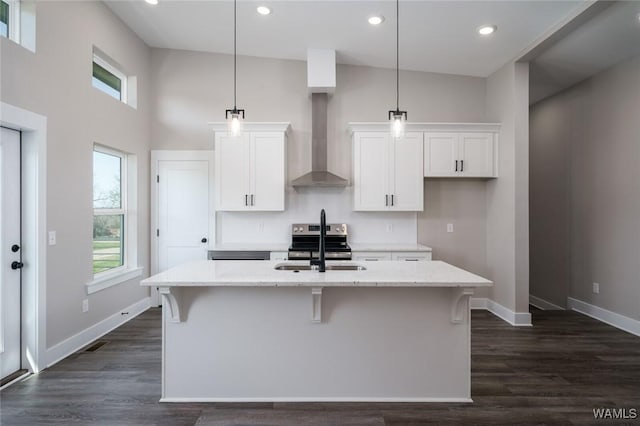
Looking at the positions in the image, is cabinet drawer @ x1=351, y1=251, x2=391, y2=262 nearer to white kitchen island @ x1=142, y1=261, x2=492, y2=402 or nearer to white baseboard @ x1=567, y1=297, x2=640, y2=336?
white kitchen island @ x1=142, y1=261, x2=492, y2=402

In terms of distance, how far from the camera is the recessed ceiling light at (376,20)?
3.37 metres

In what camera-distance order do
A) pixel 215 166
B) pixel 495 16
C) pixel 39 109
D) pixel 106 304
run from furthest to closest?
1. pixel 215 166
2. pixel 106 304
3. pixel 495 16
4. pixel 39 109

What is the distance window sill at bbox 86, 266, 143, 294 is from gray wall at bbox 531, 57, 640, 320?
18.6 ft

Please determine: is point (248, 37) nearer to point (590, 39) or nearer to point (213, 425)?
point (590, 39)

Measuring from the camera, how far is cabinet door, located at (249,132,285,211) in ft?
13.9

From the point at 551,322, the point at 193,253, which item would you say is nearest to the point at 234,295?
the point at 193,253

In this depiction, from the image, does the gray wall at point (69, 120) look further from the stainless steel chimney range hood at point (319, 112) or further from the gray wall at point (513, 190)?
the gray wall at point (513, 190)

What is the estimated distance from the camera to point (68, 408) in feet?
7.41

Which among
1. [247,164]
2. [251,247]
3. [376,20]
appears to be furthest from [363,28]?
[251,247]

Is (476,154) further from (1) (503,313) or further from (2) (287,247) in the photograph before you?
(2) (287,247)

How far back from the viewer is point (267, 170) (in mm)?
4250

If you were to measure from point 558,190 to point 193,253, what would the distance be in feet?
16.9

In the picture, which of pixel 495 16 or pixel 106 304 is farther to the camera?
pixel 106 304

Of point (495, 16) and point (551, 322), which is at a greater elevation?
point (495, 16)
